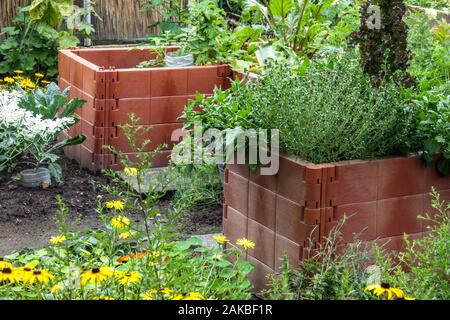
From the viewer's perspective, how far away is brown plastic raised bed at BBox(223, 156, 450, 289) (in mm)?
4707

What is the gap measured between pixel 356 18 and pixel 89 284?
4.47 meters

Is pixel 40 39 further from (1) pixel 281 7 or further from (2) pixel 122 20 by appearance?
(1) pixel 281 7

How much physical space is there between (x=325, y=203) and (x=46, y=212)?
7.74 feet

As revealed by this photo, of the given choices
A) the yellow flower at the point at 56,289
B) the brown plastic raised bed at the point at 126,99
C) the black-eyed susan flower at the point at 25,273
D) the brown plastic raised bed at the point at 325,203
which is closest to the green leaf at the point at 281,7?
the brown plastic raised bed at the point at 126,99

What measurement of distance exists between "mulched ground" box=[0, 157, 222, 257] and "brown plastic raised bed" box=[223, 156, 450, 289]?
2.36ft

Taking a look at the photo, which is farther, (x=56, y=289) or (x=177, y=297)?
(x=56, y=289)

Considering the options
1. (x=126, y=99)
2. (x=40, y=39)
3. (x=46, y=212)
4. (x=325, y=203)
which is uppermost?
(x=40, y=39)

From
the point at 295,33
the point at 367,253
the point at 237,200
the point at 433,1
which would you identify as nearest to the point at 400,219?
the point at 367,253

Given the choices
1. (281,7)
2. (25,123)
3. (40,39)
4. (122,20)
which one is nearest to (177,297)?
(25,123)

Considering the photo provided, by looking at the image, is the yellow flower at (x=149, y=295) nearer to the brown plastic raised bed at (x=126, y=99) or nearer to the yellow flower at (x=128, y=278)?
the yellow flower at (x=128, y=278)

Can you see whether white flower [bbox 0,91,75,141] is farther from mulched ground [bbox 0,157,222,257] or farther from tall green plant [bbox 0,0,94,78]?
tall green plant [bbox 0,0,94,78]

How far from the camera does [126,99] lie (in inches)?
282

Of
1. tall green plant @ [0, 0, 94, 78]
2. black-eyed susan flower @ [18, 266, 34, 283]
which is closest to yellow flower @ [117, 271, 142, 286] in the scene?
black-eyed susan flower @ [18, 266, 34, 283]
